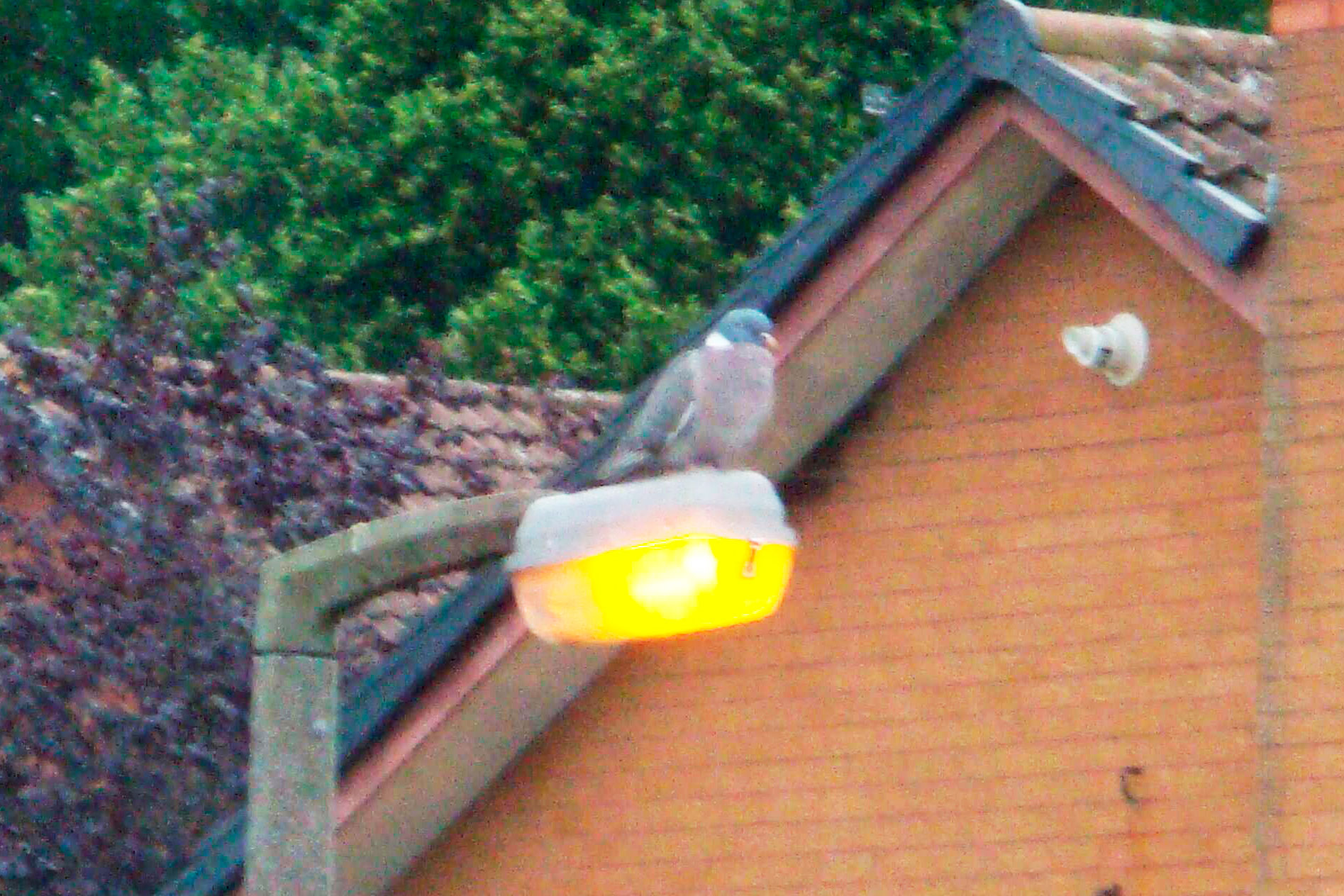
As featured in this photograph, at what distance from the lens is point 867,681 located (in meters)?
7.36

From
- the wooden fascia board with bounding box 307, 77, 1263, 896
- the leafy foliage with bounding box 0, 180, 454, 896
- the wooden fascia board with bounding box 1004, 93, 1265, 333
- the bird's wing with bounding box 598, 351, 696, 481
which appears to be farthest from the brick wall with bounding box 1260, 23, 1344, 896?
the leafy foliage with bounding box 0, 180, 454, 896

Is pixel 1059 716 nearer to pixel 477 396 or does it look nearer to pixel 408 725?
pixel 408 725

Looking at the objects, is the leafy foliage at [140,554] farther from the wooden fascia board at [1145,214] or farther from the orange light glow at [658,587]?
the orange light glow at [658,587]

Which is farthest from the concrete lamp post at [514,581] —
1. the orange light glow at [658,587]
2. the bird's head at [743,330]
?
the bird's head at [743,330]

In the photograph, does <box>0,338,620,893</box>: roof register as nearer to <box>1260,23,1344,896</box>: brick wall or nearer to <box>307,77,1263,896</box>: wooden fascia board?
<box>307,77,1263,896</box>: wooden fascia board

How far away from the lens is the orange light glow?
3979 mm

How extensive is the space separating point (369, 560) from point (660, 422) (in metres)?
2.15

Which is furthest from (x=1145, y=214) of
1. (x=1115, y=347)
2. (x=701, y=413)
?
(x=701, y=413)

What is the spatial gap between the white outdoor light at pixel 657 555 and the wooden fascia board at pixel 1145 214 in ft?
8.09

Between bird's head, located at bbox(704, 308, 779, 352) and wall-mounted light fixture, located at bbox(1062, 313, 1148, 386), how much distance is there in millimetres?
854

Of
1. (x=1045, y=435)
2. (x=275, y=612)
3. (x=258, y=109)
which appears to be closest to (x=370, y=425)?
(x=1045, y=435)

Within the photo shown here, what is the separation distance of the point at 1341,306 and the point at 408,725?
307cm

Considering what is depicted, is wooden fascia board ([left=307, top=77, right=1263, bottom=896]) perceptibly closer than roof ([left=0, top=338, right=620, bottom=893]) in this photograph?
Yes

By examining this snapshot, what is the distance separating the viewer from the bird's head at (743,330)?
6672mm
